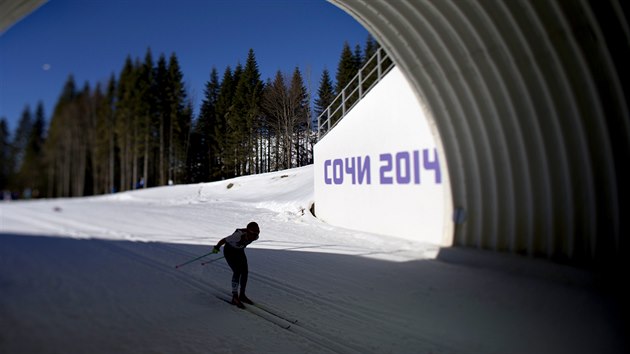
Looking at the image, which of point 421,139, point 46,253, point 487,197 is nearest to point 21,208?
point 46,253

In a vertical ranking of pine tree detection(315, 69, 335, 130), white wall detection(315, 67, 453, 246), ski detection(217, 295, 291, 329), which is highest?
pine tree detection(315, 69, 335, 130)

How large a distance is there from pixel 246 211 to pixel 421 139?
1847 millimetres

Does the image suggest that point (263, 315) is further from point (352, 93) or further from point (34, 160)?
point (352, 93)

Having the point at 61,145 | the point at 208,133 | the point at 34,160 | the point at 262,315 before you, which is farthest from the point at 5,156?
the point at 262,315

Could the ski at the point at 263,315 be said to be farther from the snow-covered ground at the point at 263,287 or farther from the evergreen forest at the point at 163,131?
the evergreen forest at the point at 163,131

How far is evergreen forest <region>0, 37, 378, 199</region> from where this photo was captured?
2.34m

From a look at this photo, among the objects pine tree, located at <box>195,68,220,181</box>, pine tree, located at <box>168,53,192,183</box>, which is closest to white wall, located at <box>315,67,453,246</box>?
pine tree, located at <box>195,68,220,181</box>

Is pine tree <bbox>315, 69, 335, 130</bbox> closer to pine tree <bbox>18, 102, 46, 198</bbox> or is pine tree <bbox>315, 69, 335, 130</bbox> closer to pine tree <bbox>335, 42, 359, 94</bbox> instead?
pine tree <bbox>335, 42, 359, 94</bbox>

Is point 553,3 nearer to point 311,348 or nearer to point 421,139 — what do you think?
point 421,139

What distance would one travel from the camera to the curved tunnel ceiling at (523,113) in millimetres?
3676

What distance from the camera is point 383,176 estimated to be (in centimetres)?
324

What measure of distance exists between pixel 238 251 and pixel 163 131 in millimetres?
1259

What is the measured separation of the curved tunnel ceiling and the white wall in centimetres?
41

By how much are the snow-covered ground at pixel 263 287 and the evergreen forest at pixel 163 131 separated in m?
0.13
